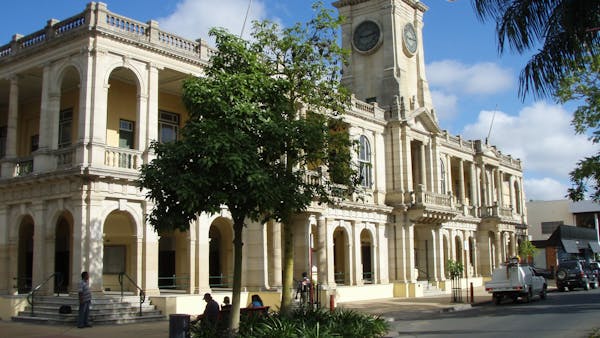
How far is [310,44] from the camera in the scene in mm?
17281

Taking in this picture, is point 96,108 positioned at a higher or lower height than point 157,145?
higher

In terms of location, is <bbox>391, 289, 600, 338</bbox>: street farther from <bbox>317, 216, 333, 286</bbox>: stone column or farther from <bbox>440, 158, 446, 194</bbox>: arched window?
<bbox>440, 158, 446, 194</bbox>: arched window

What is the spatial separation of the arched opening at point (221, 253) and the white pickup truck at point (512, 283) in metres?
12.2

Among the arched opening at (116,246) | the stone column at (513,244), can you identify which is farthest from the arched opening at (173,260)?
the stone column at (513,244)

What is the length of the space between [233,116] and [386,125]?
25.7 metres

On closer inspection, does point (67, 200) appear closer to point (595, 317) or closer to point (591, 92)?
point (595, 317)

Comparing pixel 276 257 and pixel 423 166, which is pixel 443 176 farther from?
pixel 276 257

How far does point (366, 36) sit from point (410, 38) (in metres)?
2.97

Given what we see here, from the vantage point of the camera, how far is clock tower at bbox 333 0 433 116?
40.2 meters

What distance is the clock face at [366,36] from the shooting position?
135ft

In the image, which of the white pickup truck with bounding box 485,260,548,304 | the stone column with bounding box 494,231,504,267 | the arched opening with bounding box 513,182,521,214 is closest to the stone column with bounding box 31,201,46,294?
the white pickup truck with bounding box 485,260,548,304

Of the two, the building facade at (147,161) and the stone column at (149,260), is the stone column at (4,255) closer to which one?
the building facade at (147,161)

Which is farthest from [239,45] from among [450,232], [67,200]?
[450,232]

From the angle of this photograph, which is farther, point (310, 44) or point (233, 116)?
point (310, 44)
